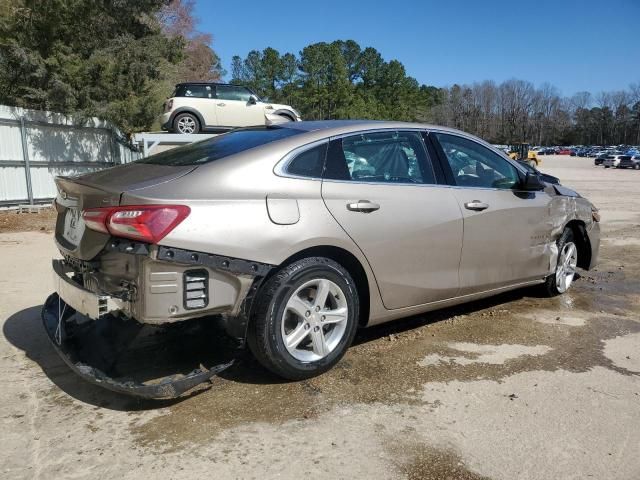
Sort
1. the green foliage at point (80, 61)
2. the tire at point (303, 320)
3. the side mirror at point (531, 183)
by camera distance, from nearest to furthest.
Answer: the tire at point (303, 320)
the side mirror at point (531, 183)
the green foliage at point (80, 61)

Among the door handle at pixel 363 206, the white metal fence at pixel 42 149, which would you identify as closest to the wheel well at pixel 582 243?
the door handle at pixel 363 206

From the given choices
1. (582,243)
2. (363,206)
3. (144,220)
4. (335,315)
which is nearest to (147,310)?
(144,220)

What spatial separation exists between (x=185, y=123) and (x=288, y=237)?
11620 millimetres

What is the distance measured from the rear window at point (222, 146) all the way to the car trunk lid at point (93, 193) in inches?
5.9

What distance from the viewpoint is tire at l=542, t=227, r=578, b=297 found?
17.8ft

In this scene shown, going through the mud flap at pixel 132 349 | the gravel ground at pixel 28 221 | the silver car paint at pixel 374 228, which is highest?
the silver car paint at pixel 374 228

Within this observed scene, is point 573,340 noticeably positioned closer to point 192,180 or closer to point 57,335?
point 192,180

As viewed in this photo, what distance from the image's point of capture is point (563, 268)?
557 centimetres

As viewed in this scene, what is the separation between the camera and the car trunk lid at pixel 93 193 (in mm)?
3102

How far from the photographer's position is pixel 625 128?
147375mm

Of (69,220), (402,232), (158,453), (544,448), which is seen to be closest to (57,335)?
(69,220)

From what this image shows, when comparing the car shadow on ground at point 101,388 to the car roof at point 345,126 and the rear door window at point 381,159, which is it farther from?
the car roof at point 345,126

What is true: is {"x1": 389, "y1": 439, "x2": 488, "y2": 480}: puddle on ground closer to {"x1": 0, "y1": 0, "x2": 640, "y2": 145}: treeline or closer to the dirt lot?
the dirt lot

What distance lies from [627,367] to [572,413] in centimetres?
Result: 102
